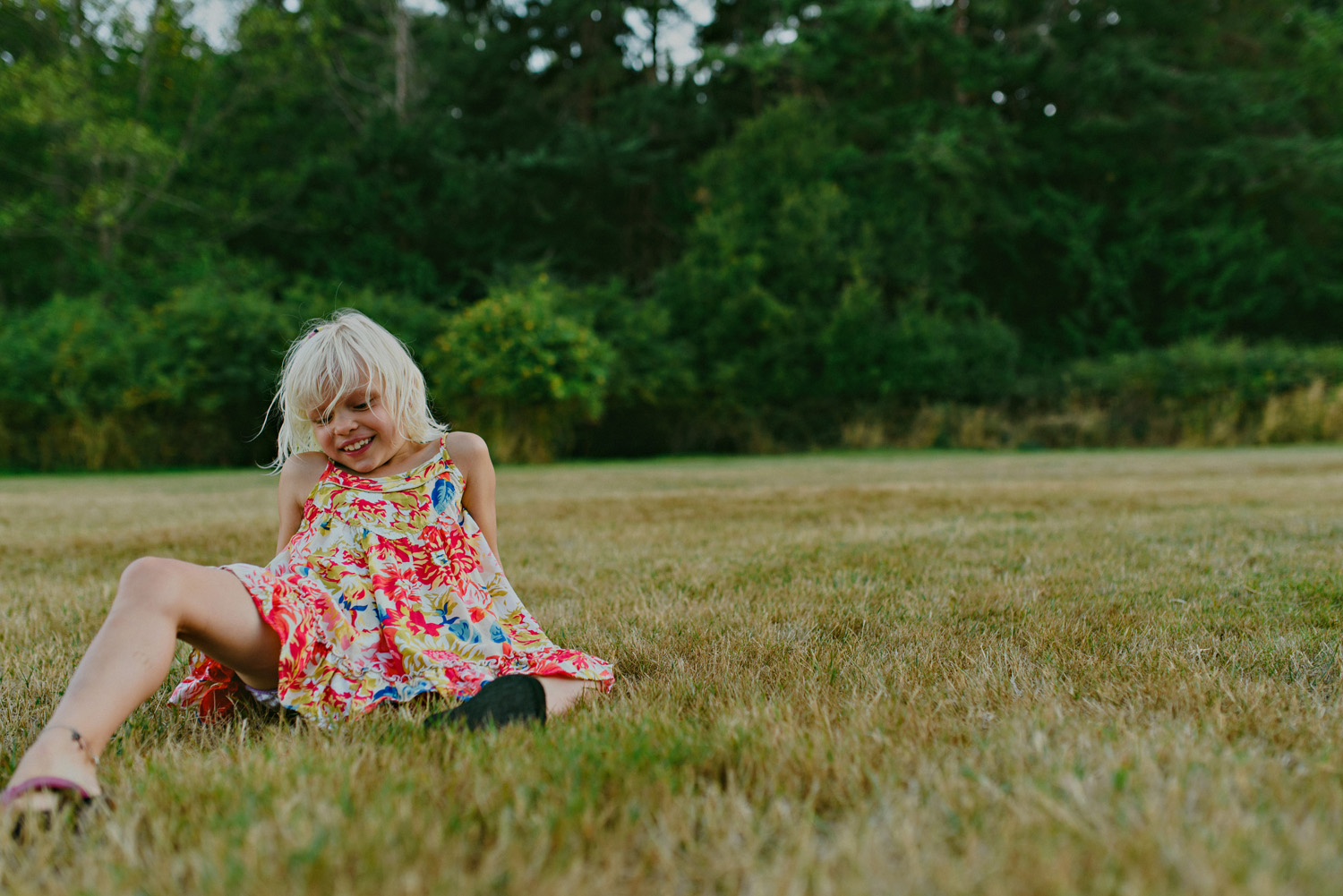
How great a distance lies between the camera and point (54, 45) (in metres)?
20.0

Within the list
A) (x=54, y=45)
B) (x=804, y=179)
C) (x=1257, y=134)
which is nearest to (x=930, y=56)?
(x=804, y=179)

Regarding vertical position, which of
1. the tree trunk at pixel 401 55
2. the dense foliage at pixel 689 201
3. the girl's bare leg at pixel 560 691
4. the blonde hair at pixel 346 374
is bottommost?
the girl's bare leg at pixel 560 691

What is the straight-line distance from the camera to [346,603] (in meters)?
2.10

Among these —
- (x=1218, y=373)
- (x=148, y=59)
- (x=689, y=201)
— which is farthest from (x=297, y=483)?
(x=148, y=59)

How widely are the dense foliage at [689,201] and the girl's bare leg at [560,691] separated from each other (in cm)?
1235

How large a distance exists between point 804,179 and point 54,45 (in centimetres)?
1798

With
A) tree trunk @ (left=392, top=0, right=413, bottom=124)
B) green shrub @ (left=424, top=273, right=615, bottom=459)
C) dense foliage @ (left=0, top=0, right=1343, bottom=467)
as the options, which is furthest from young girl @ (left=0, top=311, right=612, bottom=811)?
tree trunk @ (left=392, top=0, right=413, bottom=124)

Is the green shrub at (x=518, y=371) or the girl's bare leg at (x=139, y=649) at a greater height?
the green shrub at (x=518, y=371)

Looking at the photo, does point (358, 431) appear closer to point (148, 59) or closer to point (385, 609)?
point (385, 609)

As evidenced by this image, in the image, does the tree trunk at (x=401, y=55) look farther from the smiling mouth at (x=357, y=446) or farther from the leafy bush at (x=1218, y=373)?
the smiling mouth at (x=357, y=446)

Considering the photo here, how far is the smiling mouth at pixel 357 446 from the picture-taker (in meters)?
2.31

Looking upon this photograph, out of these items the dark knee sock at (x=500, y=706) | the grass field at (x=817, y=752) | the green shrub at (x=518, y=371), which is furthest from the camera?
the green shrub at (x=518, y=371)

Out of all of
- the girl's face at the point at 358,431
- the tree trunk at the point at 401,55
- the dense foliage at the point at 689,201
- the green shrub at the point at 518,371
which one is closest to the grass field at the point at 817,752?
the girl's face at the point at 358,431

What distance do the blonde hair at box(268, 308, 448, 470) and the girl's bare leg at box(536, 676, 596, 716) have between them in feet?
2.75
